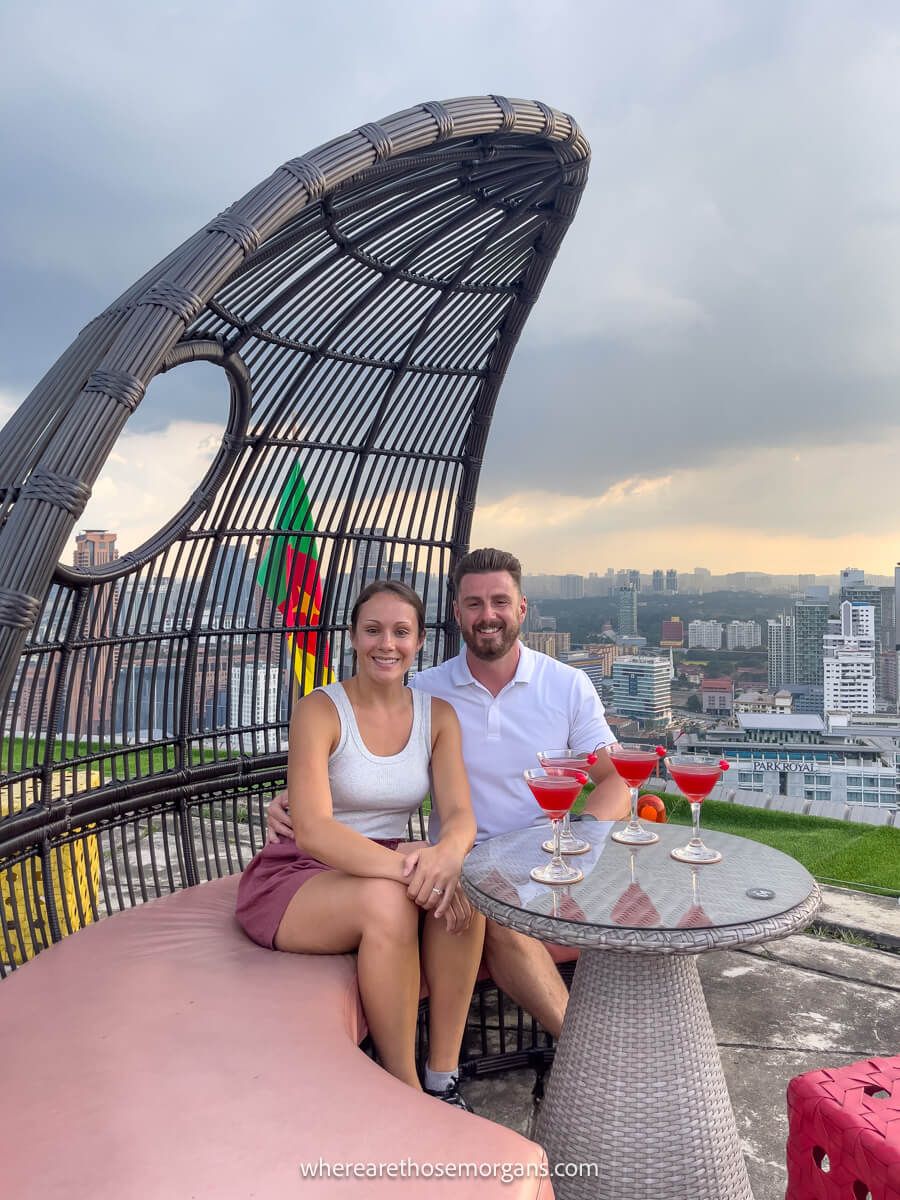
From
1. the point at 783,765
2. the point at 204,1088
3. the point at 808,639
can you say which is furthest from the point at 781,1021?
the point at 808,639

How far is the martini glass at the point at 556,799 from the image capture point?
70.7 inches

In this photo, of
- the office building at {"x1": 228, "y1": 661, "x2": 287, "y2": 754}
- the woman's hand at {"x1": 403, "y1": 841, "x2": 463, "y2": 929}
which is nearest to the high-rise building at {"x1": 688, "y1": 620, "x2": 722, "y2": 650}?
the office building at {"x1": 228, "y1": 661, "x2": 287, "y2": 754}

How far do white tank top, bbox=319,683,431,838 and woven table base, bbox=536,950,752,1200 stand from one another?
2.11 ft

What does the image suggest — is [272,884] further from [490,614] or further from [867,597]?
[867,597]

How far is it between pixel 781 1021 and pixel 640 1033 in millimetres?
1388

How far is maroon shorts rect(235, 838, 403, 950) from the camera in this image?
206 cm

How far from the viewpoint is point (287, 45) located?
209 inches

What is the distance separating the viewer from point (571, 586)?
6.38m

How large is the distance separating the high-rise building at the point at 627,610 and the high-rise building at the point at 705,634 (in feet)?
1.70

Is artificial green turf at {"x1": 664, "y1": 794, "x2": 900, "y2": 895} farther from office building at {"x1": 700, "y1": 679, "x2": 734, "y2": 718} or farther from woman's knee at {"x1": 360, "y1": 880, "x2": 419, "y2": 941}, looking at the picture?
woman's knee at {"x1": 360, "y1": 880, "x2": 419, "y2": 941}

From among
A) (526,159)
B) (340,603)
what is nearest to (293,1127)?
(340,603)

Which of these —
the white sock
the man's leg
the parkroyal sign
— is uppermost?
the man's leg

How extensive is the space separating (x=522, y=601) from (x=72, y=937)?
150 centimetres

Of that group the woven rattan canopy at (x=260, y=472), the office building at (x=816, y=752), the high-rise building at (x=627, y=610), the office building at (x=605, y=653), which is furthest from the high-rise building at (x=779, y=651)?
the woven rattan canopy at (x=260, y=472)
